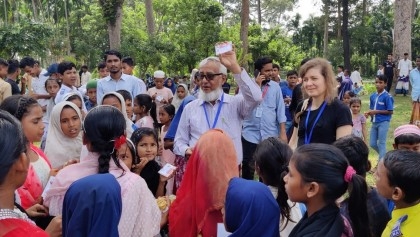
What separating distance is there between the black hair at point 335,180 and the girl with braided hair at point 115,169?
0.84 meters

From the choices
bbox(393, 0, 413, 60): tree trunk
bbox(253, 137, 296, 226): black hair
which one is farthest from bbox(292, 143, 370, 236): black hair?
bbox(393, 0, 413, 60): tree trunk

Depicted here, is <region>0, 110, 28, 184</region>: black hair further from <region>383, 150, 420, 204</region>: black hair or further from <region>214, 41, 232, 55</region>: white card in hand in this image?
<region>214, 41, 232, 55</region>: white card in hand

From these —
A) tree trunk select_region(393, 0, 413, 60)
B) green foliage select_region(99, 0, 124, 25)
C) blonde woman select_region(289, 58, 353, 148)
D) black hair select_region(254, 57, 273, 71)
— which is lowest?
blonde woman select_region(289, 58, 353, 148)

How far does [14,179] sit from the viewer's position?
1.48 m

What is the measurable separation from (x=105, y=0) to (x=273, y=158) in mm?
13847

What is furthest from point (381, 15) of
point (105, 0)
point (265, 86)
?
point (265, 86)

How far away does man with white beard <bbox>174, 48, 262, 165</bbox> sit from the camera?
12.7 feet

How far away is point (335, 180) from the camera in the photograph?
6.64 ft

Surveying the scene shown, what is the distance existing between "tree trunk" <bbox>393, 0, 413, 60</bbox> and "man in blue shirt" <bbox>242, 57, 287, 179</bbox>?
10.6 metres

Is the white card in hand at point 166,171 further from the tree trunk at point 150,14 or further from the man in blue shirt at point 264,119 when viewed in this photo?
the tree trunk at point 150,14

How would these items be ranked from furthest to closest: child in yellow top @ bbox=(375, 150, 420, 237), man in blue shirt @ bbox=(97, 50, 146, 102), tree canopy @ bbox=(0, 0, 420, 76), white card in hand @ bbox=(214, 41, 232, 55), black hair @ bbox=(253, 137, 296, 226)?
tree canopy @ bbox=(0, 0, 420, 76) < man in blue shirt @ bbox=(97, 50, 146, 102) < white card in hand @ bbox=(214, 41, 232, 55) < black hair @ bbox=(253, 137, 296, 226) < child in yellow top @ bbox=(375, 150, 420, 237)

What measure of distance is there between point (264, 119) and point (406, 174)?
3332mm

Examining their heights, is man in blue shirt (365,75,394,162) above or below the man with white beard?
below

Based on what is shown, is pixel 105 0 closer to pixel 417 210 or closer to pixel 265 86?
pixel 265 86
